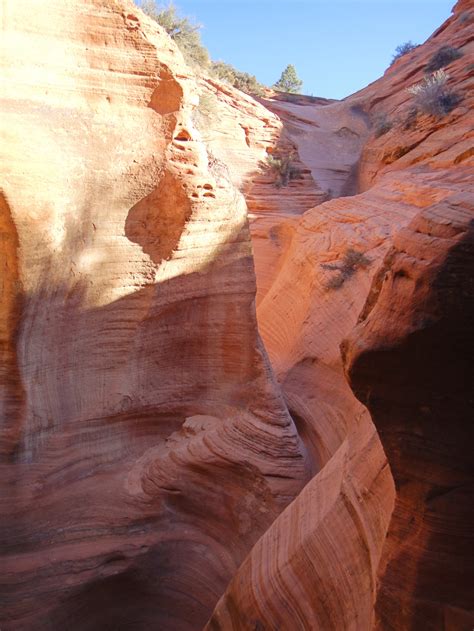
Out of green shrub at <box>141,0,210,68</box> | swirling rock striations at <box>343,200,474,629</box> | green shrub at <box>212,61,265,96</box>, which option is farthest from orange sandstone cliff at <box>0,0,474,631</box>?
green shrub at <box>212,61,265,96</box>

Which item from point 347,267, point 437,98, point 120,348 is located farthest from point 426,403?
point 437,98

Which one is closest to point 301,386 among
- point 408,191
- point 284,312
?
point 284,312

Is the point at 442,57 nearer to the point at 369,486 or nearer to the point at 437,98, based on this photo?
the point at 437,98

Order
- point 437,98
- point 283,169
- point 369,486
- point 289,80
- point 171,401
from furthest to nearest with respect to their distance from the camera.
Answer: point 289,80 < point 283,169 < point 437,98 < point 171,401 < point 369,486

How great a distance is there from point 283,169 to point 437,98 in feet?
11.3

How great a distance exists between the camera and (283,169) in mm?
12922

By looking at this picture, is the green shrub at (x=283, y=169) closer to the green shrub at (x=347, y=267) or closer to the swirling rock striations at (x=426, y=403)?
the green shrub at (x=347, y=267)

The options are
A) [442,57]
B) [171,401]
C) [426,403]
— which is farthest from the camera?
[442,57]

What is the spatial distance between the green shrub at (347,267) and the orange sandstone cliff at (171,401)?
7.09 feet

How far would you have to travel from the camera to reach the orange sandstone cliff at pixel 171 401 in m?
2.78

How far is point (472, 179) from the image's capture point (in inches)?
295

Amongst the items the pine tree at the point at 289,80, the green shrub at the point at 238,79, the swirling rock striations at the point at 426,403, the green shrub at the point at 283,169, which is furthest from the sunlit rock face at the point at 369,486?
the pine tree at the point at 289,80

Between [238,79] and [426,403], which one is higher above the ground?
[238,79]

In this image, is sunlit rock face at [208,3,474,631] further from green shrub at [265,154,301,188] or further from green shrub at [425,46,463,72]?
green shrub at [425,46,463,72]
